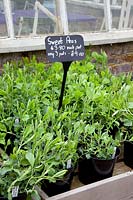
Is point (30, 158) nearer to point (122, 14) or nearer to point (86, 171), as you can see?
point (86, 171)

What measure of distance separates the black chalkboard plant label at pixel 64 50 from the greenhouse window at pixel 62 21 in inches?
27.2

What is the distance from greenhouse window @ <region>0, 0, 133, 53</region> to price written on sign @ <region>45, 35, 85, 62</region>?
692mm

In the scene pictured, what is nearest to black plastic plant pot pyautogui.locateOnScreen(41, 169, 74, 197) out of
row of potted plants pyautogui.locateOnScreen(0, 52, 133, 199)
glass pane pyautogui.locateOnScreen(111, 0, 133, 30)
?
row of potted plants pyautogui.locateOnScreen(0, 52, 133, 199)

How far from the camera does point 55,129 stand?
4.07ft

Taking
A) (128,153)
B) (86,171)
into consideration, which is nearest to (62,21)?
(128,153)

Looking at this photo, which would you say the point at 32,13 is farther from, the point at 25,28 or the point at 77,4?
the point at 77,4

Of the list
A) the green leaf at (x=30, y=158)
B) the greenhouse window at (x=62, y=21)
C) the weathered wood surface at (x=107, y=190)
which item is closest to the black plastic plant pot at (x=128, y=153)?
the weathered wood surface at (x=107, y=190)

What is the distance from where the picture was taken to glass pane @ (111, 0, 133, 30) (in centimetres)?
242

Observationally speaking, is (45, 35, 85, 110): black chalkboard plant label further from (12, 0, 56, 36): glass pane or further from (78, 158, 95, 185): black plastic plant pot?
(12, 0, 56, 36): glass pane

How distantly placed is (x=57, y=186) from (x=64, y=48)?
0.55 metres

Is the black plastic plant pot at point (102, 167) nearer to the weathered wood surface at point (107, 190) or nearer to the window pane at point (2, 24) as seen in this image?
the weathered wood surface at point (107, 190)

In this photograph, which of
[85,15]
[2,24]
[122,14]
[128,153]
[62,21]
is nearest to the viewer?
[128,153]

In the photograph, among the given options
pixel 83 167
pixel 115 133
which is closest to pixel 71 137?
pixel 83 167

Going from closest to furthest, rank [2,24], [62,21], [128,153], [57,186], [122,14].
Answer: [57,186] < [128,153] < [2,24] < [62,21] < [122,14]
